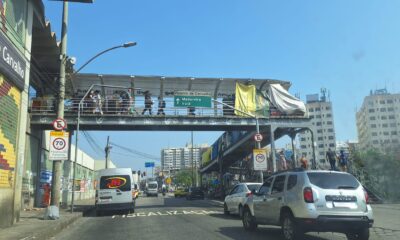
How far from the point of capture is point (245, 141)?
1462 inches

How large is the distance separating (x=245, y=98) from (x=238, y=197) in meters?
14.1

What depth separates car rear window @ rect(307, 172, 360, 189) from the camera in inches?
413

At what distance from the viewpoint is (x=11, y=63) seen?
15.1 meters

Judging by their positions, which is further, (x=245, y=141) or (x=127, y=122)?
(x=245, y=141)

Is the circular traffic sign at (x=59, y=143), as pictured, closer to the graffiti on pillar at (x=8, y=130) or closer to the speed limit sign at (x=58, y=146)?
the speed limit sign at (x=58, y=146)

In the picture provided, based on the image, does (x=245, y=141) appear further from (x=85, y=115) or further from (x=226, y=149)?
(x=85, y=115)

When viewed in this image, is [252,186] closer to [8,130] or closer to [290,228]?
[290,228]

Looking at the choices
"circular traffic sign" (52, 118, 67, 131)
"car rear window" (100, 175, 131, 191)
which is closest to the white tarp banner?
"car rear window" (100, 175, 131, 191)

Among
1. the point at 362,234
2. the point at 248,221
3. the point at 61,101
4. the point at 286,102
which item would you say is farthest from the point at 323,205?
the point at 286,102

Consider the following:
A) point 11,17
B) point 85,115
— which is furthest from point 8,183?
point 85,115

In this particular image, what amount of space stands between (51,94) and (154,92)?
737 centimetres

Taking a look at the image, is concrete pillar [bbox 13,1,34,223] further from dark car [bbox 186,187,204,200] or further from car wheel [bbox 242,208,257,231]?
dark car [bbox 186,187,204,200]

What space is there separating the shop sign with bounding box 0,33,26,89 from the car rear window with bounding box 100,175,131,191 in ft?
33.5

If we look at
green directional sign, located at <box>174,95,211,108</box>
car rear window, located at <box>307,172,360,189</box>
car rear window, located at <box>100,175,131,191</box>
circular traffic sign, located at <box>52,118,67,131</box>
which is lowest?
car rear window, located at <box>307,172,360,189</box>
